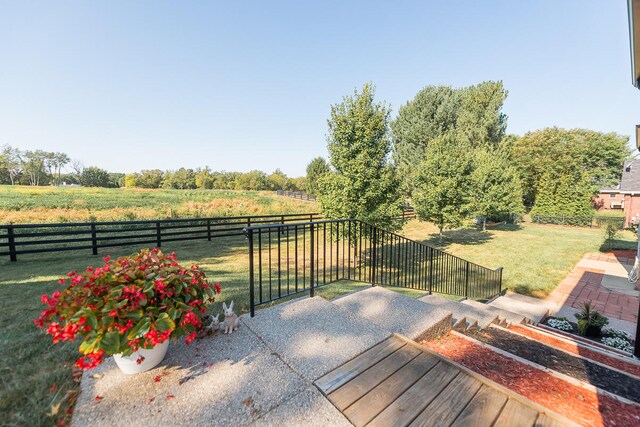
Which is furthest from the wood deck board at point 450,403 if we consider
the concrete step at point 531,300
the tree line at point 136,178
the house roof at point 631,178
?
the tree line at point 136,178

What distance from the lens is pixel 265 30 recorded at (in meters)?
8.09

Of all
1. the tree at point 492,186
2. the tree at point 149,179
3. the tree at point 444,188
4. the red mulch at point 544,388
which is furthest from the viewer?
the tree at point 149,179

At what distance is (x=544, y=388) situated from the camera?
2.06m

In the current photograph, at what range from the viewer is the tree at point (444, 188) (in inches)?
436

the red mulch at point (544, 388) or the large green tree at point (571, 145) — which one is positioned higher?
the large green tree at point (571, 145)

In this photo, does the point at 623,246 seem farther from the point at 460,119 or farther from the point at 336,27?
the point at 336,27

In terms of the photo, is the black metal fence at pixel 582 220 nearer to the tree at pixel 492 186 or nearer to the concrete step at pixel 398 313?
the tree at pixel 492 186

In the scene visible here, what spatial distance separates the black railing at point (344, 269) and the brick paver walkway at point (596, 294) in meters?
1.69

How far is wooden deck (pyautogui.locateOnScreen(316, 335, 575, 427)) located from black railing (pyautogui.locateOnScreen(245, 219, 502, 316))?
1206 mm

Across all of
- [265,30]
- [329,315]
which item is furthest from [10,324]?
[265,30]

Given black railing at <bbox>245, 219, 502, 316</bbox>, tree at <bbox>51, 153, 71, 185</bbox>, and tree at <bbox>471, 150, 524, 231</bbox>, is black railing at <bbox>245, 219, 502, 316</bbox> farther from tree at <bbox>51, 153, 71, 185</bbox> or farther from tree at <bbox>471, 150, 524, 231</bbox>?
tree at <bbox>51, 153, 71, 185</bbox>

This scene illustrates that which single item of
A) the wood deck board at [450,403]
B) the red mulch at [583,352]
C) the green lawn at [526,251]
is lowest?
the green lawn at [526,251]

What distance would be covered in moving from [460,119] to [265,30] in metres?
18.5

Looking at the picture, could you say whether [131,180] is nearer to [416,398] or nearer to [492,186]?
[492,186]
